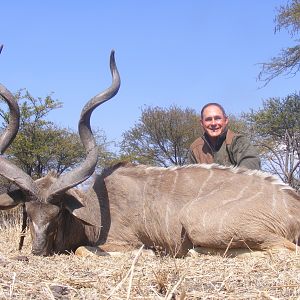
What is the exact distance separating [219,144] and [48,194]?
1.52 m

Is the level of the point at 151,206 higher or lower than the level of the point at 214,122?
lower

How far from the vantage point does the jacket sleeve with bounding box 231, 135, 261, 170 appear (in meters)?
4.46

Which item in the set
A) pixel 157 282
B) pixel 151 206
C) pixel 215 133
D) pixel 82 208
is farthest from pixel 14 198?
pixel 157 282

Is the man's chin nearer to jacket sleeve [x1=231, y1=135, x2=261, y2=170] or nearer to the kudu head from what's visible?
jacket sleeve [x1=231, y1=135, x2=261, y2=170]

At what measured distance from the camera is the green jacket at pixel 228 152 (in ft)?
14.8

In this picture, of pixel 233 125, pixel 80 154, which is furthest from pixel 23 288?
pixel 233 125

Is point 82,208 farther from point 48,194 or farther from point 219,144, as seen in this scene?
point 219,144

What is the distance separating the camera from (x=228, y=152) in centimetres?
469

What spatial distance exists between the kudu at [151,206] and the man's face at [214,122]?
0.60 metres

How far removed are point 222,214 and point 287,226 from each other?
40 centimetres

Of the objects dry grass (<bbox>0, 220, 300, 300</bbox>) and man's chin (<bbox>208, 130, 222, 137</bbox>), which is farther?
man's chin (<bbox>208, 130, 222, 137</bbox>)

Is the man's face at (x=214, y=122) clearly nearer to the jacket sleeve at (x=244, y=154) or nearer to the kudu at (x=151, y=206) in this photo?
the jacket sleeve at (x=244, y=154)

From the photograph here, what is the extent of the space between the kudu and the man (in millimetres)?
521

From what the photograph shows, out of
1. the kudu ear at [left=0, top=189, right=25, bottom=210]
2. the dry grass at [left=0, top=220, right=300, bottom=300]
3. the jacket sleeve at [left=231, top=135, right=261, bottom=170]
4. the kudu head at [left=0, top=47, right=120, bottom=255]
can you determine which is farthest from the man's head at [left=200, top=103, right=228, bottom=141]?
the dry grass at [left=0, top=220, right=300, bottom=300]
